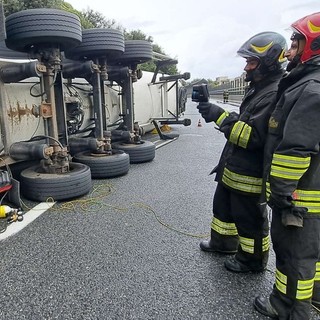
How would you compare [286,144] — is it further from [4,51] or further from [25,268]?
[4,51]

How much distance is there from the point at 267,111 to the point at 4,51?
172 inches

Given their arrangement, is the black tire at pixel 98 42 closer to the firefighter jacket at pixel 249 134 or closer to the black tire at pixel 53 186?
the black tire at pixel 53 186

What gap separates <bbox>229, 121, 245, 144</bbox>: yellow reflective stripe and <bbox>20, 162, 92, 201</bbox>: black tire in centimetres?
231

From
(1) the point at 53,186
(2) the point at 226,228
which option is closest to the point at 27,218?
(1) the point at 53,186

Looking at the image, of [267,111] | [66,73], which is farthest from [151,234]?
[66,73]

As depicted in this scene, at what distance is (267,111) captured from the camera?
75.4 inches

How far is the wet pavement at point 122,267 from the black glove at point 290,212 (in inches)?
25.5

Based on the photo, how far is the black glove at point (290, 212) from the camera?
1521mm

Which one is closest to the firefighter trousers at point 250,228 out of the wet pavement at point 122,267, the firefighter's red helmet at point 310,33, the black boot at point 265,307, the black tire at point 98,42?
the wet pavement at point 122,267

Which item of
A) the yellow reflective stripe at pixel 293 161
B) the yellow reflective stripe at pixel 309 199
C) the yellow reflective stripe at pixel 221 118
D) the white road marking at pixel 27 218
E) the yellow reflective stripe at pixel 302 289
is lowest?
the white road marking at pixel 27 218

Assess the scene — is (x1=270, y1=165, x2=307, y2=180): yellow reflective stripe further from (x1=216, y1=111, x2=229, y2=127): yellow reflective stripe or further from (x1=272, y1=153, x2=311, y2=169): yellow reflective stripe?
(x1=216, y1=111, x2=229, y2=127): yellow reflective stripe

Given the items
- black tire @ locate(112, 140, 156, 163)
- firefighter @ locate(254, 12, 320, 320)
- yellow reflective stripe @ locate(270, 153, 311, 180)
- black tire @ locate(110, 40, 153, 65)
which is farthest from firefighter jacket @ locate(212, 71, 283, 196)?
black tire @ locate(110, 40, 153, 65)

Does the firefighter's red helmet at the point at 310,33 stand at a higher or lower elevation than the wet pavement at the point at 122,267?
higher

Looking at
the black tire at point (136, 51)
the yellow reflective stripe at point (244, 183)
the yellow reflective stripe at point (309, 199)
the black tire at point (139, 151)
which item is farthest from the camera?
the black tire at point (139, 151)
